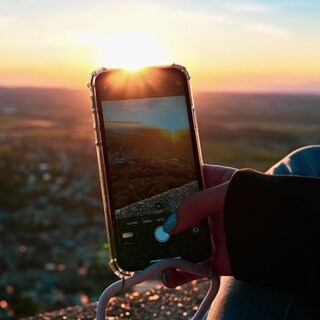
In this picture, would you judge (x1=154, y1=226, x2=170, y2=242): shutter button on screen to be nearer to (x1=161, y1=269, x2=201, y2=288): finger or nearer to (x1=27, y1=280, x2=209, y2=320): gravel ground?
(x1=161, y1=269, x2=201, y2=288): finger

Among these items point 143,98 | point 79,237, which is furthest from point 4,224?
point 143,98

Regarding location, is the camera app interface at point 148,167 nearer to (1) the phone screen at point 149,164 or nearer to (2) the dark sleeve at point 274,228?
(1) the phone screen at point 149,164

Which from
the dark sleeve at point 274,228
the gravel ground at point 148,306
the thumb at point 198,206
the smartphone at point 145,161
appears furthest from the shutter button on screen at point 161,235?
the gravel ground at point 148,306

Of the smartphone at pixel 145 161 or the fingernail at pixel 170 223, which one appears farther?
the smartphone at pixel 145 161

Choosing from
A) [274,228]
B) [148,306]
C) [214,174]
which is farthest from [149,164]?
[148,306]

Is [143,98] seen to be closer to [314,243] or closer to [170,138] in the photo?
[170,138]

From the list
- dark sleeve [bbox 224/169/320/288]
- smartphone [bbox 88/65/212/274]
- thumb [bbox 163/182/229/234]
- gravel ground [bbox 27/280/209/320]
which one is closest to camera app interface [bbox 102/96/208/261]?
smartphone [bbox 88/65/212/274]

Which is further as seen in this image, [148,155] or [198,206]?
[148,155]

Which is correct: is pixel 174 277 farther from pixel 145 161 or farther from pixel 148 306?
pixel 148 306

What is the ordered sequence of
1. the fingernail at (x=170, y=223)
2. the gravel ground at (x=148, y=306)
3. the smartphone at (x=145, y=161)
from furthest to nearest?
the gravel ground at (x=148, y=306), the smartphone at (x=145, y=161), the fingernail at (x=170, y=223)
